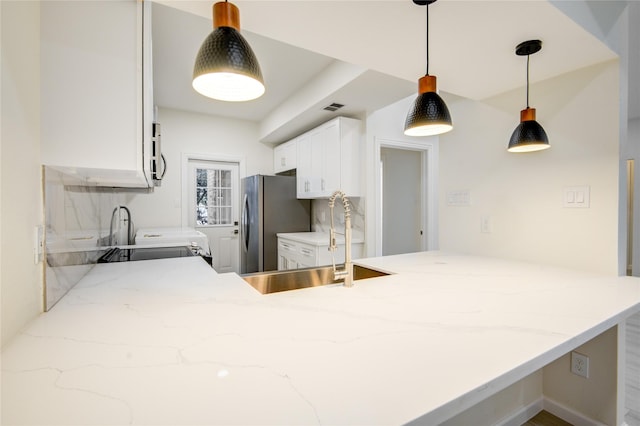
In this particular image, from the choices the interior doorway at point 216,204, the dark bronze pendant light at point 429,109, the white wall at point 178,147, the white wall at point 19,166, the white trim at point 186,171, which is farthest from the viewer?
the interior doorway at point 216,204

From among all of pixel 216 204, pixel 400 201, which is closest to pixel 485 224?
pixel 400 201

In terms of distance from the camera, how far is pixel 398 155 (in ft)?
15.2

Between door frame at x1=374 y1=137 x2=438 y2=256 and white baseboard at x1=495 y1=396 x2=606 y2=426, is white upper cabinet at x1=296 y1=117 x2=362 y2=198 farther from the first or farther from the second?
white baseboard at x1=495 y1=396 x2=606 y2=426

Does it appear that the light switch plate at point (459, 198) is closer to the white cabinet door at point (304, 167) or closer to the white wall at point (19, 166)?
the white cabinet door at point (304, 167)

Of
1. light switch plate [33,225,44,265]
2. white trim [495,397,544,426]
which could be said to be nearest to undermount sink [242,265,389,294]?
light switch plate [33,225,44,265]

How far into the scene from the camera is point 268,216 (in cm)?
378

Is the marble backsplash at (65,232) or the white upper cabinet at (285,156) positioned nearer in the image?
the marble backsplash at (65,232)

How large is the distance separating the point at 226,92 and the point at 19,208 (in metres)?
0.66

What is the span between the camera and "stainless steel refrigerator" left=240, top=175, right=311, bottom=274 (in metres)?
3.73

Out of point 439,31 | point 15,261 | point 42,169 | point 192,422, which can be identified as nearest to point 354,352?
point 192,422

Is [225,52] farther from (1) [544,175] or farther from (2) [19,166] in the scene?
(1) [544,175]

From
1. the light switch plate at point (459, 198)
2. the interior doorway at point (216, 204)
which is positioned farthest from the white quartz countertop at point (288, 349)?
the interior doorway at point (216, 204)

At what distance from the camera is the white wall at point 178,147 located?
399cm

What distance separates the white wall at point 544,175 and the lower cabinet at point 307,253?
1134 millimetres
